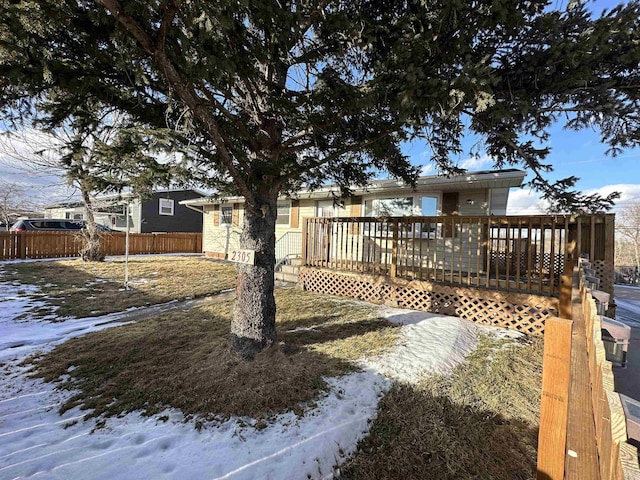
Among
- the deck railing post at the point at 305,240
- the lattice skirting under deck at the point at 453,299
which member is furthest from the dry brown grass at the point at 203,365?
the deck railing post at the point at 305,240

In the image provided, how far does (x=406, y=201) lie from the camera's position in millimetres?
9367

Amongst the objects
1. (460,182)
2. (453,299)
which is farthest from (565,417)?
(460,182)

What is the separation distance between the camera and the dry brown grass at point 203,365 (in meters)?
3.02

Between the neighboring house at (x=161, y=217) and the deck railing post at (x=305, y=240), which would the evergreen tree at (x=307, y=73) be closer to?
the deck railing post at (x=305, y=240)

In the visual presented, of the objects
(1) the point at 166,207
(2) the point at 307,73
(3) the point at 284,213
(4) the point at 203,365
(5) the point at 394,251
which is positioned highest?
(2) the point at 307,73

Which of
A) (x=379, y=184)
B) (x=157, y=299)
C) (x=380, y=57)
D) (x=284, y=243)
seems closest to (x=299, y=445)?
(x=380, y=57)

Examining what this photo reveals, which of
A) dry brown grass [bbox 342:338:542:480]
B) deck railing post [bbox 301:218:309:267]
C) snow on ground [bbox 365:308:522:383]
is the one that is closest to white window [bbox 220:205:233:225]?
deck railing post [bbox 301:218:309:267]

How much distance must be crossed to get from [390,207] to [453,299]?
4557 millimetres

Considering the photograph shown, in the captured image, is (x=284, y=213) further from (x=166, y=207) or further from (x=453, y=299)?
(x=166, y=207)

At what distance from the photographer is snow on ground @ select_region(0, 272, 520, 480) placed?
2.22 metres

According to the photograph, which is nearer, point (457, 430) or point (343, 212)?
point (457, 430)

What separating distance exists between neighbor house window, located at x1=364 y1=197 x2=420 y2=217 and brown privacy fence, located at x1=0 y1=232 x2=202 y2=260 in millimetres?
12707

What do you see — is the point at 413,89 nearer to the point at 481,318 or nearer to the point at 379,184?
the point at 481,318

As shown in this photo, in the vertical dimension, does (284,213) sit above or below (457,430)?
above
